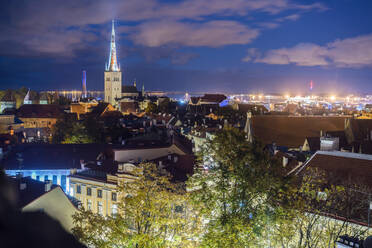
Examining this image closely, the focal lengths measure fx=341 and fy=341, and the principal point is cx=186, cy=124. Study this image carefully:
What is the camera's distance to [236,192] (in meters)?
17.9

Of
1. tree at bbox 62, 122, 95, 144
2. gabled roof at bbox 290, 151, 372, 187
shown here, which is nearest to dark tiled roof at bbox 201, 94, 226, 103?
tree at bbox 62, 122, 95, 144

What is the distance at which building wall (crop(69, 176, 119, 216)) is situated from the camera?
3195cm

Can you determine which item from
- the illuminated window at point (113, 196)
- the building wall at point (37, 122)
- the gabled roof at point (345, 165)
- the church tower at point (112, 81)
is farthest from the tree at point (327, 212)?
the church tower at point (112, 81)

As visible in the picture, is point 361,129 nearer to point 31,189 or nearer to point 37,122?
point 31,189

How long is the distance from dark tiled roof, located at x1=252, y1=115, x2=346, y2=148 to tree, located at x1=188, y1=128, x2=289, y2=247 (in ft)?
88.6

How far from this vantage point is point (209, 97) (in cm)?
16975

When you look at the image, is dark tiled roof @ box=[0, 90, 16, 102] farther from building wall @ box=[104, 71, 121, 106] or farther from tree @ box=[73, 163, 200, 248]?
tree @ box=[73, 163, 200, 248]

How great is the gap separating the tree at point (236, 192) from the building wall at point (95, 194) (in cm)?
1490

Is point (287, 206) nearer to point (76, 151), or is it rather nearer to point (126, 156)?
point (126, 156)

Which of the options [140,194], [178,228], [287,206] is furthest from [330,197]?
[140,194]

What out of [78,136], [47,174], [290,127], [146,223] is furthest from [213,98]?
[146,223]

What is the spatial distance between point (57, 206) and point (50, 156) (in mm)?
21369

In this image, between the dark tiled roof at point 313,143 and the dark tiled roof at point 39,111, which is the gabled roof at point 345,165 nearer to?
the dark tiled roof at point 313,143

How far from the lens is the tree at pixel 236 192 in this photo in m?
16.6
